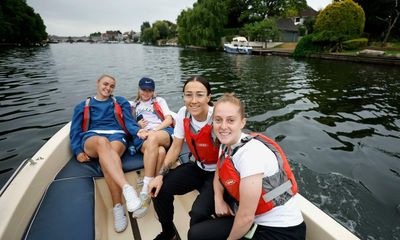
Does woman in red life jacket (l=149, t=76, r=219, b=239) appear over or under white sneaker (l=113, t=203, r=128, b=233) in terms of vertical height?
over

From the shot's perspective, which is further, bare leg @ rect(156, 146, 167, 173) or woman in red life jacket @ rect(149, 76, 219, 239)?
bare leg @ rect(156, 146, 167, 173)

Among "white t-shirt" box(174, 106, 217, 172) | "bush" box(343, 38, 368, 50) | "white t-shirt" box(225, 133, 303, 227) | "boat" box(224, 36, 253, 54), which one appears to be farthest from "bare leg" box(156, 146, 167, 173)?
"boat" box(224, 36, 253, 54)

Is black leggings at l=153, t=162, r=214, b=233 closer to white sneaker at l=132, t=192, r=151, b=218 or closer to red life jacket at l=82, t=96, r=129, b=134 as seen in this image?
white sneaker at l=132, t=192, r=151, b=218

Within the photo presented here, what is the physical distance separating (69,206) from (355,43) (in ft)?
109

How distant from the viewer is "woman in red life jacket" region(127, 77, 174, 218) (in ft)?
10.0

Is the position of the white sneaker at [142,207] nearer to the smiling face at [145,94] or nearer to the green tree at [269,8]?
the smiling face at [145,94]

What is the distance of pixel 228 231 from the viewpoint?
6.28 feet

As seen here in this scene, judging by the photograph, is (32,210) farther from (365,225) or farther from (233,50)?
(233,50)

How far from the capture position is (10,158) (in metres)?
5.25

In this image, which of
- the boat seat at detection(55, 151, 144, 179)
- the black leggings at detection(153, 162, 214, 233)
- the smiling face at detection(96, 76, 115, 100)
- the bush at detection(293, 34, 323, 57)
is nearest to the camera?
the black leggings at detection(153, 162, 214, 233)

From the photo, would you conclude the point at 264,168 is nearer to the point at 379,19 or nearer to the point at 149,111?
the point at 149,111

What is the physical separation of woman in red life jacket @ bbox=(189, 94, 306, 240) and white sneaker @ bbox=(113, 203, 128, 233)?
3.91 ft

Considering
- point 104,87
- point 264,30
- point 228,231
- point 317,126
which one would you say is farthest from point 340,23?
point 228,231

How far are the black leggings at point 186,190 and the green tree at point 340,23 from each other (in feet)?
A: 101
